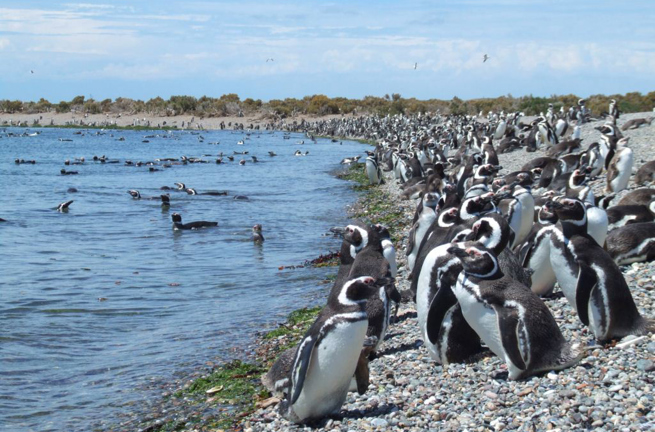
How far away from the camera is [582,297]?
5.82 meters

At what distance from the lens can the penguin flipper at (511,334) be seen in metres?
5.04

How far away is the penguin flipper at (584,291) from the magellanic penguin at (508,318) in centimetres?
70

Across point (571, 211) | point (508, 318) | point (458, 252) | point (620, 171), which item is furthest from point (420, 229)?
Answer: point (620, 171)

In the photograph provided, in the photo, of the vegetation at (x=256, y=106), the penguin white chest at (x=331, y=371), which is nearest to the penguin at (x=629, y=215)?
the penguin white chest at (x=331, y=371)

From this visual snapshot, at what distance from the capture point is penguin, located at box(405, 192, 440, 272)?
30.7ft

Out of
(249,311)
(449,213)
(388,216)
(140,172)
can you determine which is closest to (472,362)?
(449,213)

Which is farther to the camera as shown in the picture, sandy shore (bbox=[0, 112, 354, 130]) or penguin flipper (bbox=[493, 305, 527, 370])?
sandy shore (bbox=[0, 112, 354, 130])

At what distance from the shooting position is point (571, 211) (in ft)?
20.8

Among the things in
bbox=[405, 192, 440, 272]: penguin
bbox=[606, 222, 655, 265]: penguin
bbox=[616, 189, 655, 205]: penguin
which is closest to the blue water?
bbox=[405, 192, 440, 272]: penguin

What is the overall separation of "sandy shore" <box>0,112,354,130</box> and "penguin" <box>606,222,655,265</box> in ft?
239

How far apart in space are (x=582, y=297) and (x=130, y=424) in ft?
12.4

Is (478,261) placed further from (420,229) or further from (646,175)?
(646,175)

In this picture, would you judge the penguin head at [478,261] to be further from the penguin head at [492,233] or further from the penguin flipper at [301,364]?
the penguin flipper at [301,364]

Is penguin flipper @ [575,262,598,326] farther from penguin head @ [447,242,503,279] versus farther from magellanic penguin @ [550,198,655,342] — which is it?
penguin head @ [447,242,503,279]
